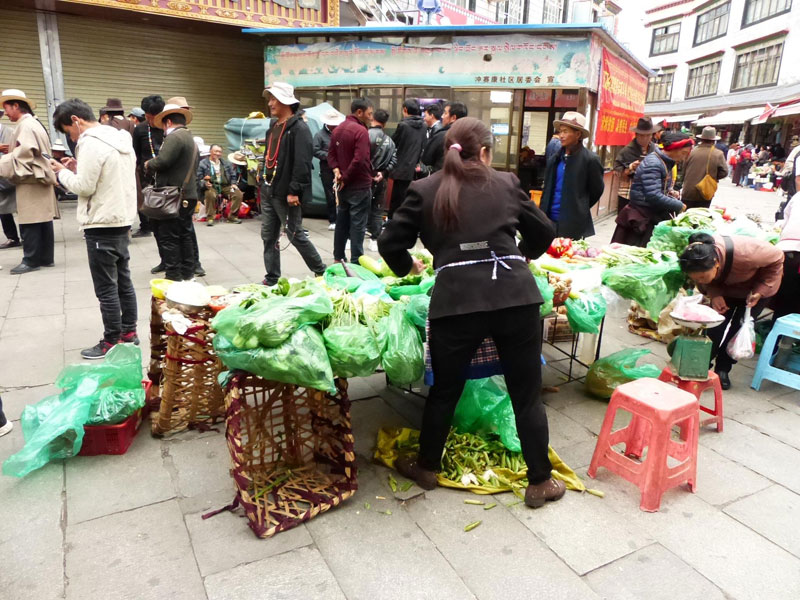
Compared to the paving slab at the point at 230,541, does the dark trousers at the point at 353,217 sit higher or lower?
higher

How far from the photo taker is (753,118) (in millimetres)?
26375

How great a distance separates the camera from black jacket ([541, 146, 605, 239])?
5102 mm

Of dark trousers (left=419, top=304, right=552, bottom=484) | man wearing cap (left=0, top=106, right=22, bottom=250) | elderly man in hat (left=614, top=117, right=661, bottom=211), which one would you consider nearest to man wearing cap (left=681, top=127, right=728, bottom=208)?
elderly man in hat (left=614, top=117, right=661, bottom=211)

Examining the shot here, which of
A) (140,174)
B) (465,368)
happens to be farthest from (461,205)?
(140,174)

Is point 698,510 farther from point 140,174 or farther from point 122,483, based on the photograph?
point 140,174

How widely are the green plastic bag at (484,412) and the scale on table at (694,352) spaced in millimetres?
1184

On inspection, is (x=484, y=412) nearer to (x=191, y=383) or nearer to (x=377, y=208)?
(x=191, y=383)

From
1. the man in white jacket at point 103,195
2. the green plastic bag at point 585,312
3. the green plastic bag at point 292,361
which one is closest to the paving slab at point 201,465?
the green plastic bag at point 292,361

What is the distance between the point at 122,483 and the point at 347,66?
9025 millimetres

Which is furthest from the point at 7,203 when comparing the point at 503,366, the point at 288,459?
the point at 503,366

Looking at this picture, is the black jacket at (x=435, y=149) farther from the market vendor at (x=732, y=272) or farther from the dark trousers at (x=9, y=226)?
the dark trousers at (x=9, y=226)

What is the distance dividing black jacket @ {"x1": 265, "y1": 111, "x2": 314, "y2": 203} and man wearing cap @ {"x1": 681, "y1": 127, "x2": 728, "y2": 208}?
4734 millimetres

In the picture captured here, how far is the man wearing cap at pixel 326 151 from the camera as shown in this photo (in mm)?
8438

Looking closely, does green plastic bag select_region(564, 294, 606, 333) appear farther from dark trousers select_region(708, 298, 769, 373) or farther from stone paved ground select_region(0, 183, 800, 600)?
dark trousers select_region(708, 298, 769, 373)
